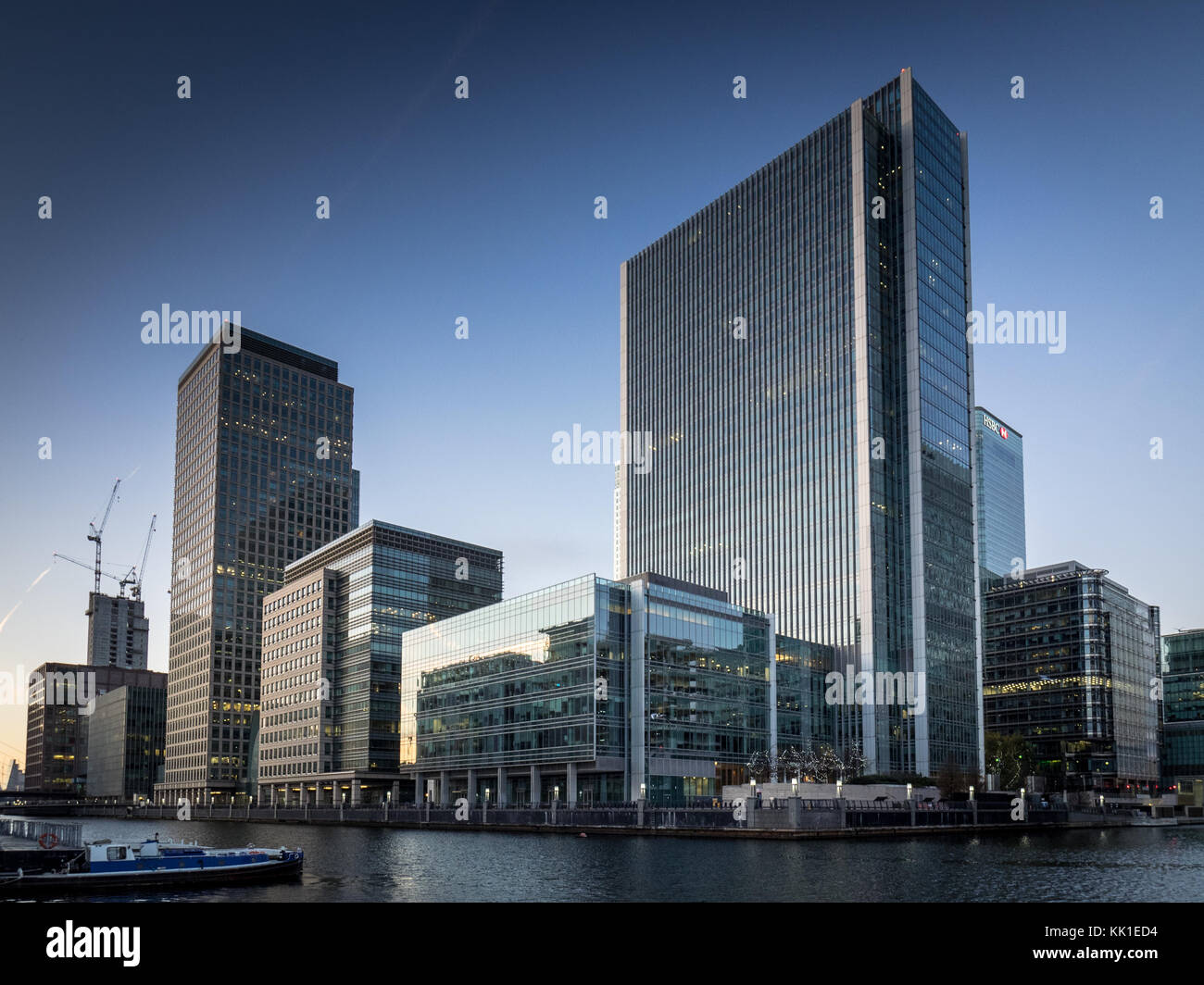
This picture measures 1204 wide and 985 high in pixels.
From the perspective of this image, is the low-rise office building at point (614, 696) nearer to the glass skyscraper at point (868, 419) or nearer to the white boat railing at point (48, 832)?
the glass skyscraper at point (868, 419)

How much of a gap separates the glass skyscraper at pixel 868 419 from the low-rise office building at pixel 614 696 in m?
13.3

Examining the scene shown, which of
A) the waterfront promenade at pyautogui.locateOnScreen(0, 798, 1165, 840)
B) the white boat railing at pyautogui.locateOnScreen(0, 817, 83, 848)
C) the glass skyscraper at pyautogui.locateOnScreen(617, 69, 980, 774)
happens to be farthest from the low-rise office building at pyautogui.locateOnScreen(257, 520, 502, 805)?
the white boat railing at pyautogui.locateOnScreen(0, 817, 83, 848)

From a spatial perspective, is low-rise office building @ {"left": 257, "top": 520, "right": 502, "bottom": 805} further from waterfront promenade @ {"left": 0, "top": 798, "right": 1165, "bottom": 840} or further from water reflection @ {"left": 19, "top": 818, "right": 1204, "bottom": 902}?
water reflection @ {"left": 19, "top": 818, "right": 1204, "bottom": 902}

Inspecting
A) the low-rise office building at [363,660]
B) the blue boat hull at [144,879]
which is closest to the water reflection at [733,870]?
the blue boat hull at [144,879]

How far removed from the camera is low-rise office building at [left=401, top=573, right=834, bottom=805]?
134 metres

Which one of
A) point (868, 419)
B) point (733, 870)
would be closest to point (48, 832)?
point (733, 870)

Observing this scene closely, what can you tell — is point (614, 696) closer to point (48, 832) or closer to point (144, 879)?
point (48, 832)

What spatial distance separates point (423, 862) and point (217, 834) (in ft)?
208

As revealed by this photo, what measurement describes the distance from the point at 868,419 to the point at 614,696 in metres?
64.4
